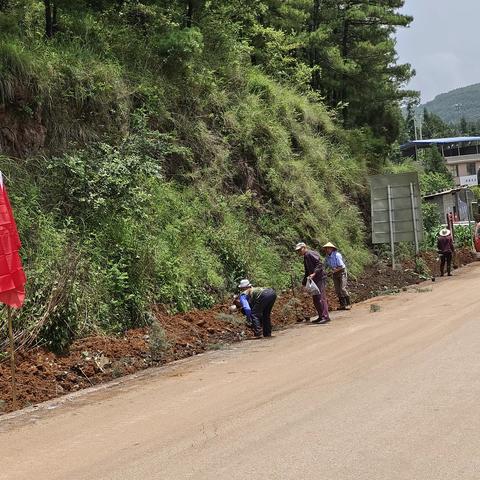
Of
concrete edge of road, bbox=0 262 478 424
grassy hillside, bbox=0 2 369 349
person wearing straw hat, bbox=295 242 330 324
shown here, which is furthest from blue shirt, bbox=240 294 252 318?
person wearing straw hat, bbox=295 242 330 324

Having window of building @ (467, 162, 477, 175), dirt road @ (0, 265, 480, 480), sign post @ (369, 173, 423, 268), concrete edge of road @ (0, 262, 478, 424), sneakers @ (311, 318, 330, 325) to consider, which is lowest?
sneakers @ (311, 318, 330, 325)

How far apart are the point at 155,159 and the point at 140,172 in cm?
148

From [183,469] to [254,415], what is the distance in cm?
153

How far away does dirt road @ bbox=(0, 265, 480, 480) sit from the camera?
4.76 metres

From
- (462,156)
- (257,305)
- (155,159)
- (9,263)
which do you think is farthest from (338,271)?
(462,156)

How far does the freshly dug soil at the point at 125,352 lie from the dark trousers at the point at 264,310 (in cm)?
42

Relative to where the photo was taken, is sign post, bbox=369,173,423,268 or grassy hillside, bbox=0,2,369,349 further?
sign post, bbox=369,173,423,268

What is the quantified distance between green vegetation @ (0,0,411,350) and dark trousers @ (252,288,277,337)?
1.52 meters

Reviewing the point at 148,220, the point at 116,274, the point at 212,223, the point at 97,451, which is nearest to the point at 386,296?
the point at 212,223

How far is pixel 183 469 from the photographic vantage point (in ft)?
15.9

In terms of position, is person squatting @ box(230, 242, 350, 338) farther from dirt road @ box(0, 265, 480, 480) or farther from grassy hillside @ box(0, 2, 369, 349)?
dirt road @ box(0, 265, 480, 480)

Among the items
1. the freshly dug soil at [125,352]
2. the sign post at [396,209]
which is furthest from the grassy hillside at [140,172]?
the sign post at [396,209]

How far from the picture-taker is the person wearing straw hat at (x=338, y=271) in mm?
15625

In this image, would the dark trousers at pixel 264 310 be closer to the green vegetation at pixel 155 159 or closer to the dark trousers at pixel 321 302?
the green vegetation at pixel 155 159
